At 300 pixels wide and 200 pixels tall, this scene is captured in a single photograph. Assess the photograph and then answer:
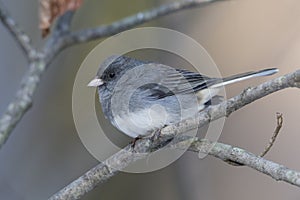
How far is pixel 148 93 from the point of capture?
6.02ft

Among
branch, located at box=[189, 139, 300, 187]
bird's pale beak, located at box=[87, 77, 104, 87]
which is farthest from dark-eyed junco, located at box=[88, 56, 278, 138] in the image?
branch, located at box=[189, 139, 300, 187]

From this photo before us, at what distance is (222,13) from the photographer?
2762mm

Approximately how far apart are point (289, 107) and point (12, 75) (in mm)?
1384

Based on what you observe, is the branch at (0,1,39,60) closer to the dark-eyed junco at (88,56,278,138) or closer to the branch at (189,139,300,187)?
the branch at (189,139,300,187)

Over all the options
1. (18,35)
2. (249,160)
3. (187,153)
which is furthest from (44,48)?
(187,153)

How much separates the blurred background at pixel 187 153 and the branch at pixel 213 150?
1.07 metres

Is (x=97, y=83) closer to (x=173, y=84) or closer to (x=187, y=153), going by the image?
(x=173, y=84)

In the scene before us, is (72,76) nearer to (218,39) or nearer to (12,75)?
(12,75)

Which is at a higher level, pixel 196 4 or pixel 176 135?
pixel 196 4

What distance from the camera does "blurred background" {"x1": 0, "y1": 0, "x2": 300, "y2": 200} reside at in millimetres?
2525

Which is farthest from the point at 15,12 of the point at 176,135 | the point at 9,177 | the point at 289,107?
the point at 176,135

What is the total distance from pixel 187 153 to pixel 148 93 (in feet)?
3.16

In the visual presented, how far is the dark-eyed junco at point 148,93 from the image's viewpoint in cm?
171

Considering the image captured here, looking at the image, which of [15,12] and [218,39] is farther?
[15,12]
